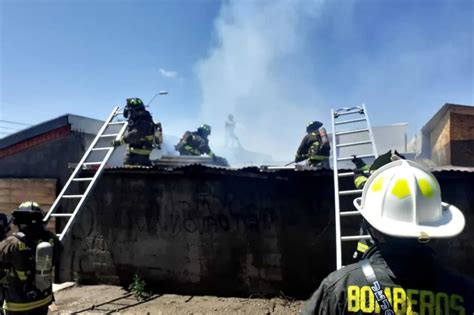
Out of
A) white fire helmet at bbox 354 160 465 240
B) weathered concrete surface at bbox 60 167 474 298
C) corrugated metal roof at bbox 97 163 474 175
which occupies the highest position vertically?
corrugated metal roof at bbox 97 163 474 175

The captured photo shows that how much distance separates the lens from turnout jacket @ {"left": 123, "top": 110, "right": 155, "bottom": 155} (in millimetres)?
7359

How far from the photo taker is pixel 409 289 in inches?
56.1

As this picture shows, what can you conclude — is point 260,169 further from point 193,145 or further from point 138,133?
point 193,145

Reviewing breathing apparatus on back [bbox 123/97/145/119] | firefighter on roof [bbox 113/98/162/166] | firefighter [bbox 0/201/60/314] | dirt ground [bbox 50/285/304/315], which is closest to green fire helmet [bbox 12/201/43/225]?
firefighter [bbox 0/201/60/314]

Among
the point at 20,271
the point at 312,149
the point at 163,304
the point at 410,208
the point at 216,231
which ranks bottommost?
the point at 163,304

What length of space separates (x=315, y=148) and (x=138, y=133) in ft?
12.6

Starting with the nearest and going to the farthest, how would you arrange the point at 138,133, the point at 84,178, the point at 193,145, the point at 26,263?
1. the point at 26,263
2. the point at 84,178
3. the point at 138,133
4. the point at 193,145

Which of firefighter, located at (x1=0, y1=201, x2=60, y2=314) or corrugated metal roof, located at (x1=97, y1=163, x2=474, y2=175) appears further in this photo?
corrugated metal roof, located at (x1=97, y1=163, x2=474, y2=175)

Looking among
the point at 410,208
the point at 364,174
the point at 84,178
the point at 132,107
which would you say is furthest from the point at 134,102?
the point at 410,208

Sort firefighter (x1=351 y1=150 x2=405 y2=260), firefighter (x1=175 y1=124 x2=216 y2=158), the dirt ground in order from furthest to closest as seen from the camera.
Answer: firefighter (x1=175 y1=124 x2=216 y2=158)
the dirt ground
firefighter (x1=351 y1=150 x2=405 y2=260)

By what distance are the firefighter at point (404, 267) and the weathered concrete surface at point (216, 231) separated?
4.54 metres

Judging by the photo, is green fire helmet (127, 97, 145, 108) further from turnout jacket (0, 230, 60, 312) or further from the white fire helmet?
the white fire helmet

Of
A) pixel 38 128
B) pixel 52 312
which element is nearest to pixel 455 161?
pixel 52 312

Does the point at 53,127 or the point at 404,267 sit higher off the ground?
the point at 53,127
